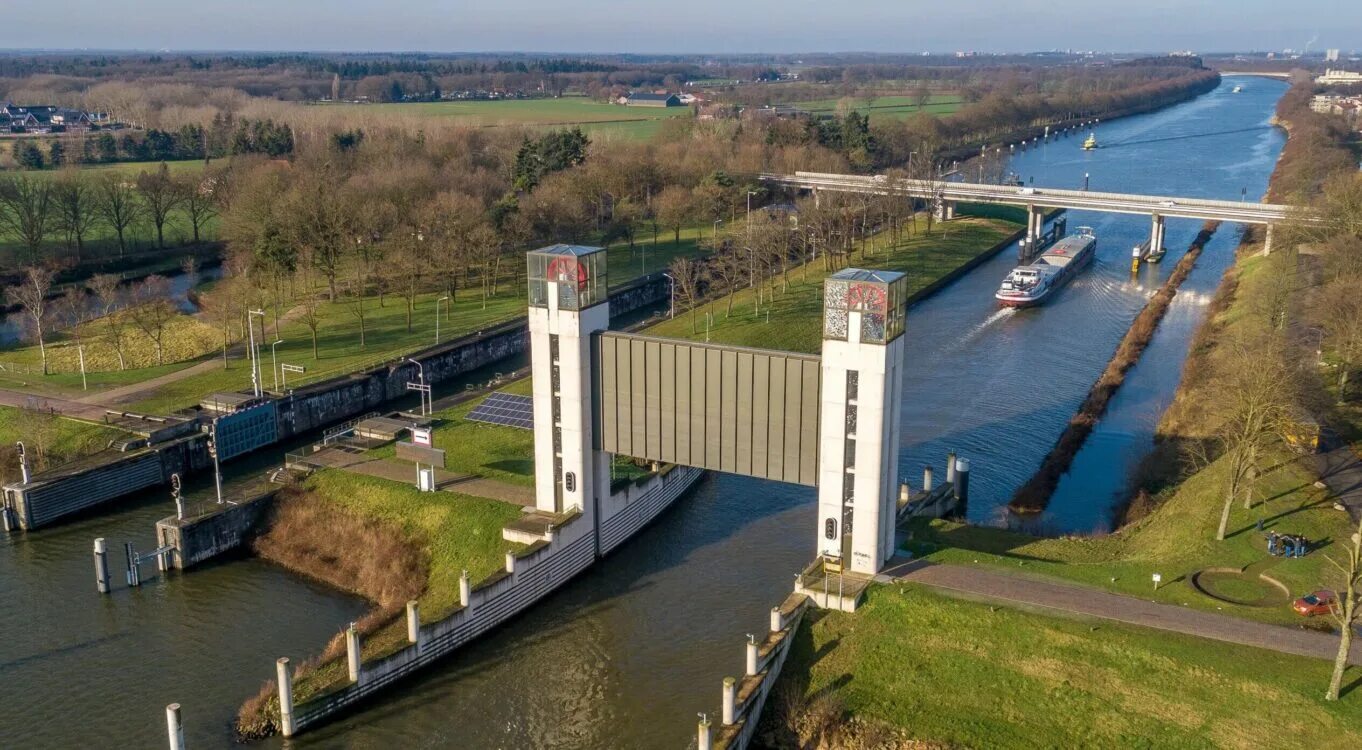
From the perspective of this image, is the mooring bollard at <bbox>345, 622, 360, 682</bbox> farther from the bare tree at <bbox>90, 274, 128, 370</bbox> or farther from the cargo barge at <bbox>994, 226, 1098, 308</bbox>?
the cargo barge at <bbox>994, 226, 1098, 308</bbox>

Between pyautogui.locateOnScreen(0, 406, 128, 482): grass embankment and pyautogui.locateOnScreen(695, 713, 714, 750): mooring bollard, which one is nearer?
pyautogui.locateOnScreen(695, 713, 714, 750): mooring bollard

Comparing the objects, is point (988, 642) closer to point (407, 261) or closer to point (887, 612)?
point (887, 612)

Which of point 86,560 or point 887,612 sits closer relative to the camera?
point 887,612

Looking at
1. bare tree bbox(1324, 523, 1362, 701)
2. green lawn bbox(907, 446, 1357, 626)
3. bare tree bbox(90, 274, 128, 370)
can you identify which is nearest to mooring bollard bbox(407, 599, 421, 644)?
green lawn bbox(907, 446, 1357, 626)

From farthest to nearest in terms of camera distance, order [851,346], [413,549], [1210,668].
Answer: [413,549]
[851,346]
[1210,668]

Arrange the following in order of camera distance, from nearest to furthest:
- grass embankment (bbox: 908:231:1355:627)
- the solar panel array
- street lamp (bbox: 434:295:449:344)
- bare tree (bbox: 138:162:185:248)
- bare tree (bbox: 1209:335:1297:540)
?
1. grass embankment (bbox: 908:231:1355:627)
2. bare tree (bbox: 1209:335:1297:540)
3. the solar panel array
4. street lamp (bbox: 434:295:449:344)
5. bare tree (bbox: 138:162:185:248)

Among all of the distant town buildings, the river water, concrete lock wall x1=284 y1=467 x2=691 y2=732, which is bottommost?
the river water

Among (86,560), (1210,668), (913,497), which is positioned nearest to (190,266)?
(86,560)
